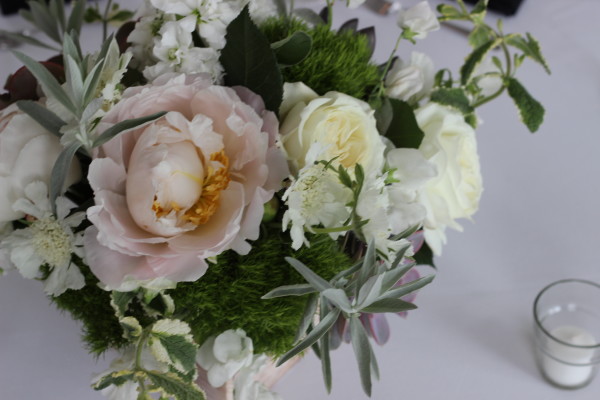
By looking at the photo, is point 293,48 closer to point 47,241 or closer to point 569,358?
point 47,241

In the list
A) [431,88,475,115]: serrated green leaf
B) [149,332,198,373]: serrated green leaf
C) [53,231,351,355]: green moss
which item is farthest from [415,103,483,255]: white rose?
[149,332,198,373]: serrated green leaf

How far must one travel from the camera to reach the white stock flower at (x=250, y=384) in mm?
636

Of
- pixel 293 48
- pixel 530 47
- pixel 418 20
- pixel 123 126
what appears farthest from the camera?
pixel 530 47

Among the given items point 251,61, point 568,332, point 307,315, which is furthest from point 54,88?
point 568,332

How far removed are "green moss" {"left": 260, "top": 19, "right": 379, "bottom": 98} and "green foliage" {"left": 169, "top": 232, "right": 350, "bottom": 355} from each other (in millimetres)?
141

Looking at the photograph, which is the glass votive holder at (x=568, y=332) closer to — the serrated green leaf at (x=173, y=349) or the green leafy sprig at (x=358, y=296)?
the green leafy sprig at (x=358, y=296)

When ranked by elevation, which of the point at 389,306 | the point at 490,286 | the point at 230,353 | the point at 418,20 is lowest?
the point at 490,286

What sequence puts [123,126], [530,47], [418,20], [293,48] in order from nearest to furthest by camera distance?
[123,126] → [293,48] → [418,20] → [530,47]

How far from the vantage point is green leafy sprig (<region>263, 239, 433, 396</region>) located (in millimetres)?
510

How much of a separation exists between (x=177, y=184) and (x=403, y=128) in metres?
0.25

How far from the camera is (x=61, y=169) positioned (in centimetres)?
49

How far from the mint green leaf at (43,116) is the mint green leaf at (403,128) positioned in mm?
294

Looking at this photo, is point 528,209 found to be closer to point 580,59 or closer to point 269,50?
point 580,59

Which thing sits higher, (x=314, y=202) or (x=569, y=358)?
(x=314, y=202)
